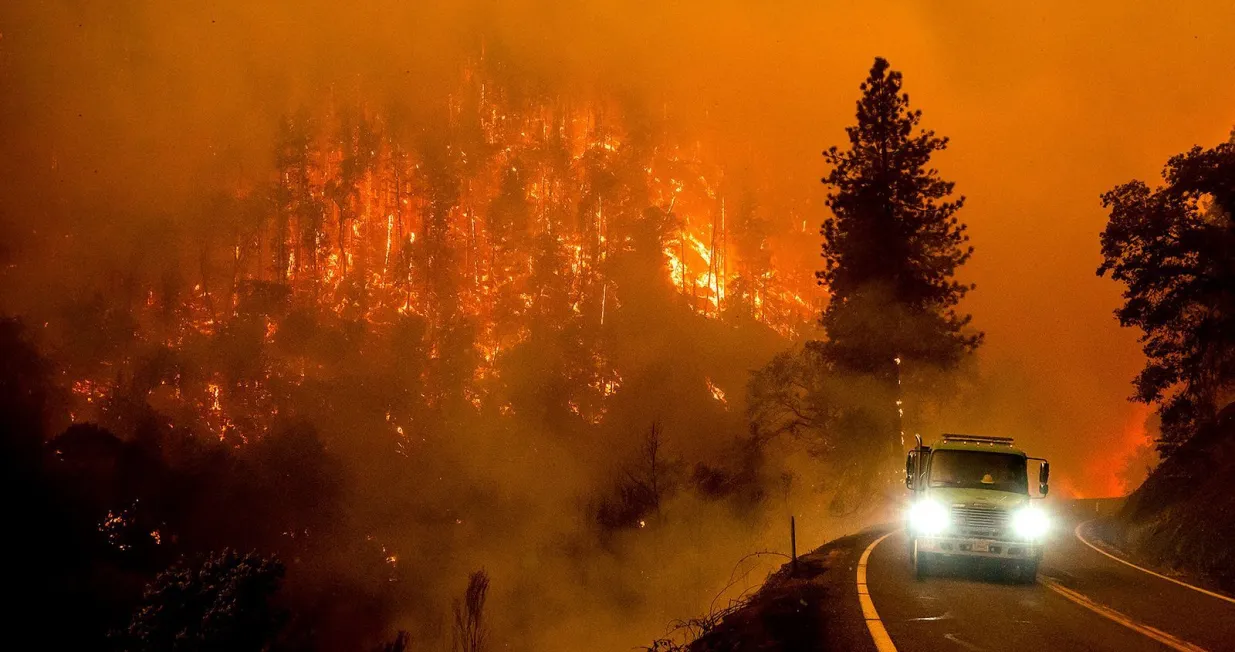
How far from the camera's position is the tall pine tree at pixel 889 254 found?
133ft

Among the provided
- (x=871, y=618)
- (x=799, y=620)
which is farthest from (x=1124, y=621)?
(x=799, y=620)

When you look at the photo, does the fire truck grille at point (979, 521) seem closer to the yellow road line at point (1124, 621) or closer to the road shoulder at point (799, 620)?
the yellow road line at point (1124, 621)

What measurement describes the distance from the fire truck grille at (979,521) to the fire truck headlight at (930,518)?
182mm

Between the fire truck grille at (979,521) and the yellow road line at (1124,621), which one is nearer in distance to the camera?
the yellow road line at (1124,621)

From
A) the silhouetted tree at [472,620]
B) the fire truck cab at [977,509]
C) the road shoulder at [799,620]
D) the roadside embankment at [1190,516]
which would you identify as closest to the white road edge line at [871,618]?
the road shoulder at [799,620]

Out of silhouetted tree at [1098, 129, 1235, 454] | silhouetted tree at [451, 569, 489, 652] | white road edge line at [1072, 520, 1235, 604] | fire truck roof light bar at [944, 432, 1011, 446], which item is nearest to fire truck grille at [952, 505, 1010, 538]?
fire truck roof light bar at [944, 432, 1011, 446]

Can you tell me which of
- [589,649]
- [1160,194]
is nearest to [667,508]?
[589,649]

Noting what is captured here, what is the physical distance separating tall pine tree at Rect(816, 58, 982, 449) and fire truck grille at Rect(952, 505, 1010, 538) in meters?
26.9

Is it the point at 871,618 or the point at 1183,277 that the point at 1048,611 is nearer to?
the point at 871,618

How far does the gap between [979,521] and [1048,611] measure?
119 inches

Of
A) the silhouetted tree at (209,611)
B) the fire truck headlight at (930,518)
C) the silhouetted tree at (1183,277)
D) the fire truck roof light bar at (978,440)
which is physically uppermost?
the silhouetted tree at (1183,277)

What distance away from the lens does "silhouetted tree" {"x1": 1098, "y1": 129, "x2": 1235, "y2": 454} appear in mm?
25156

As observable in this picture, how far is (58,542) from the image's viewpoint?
5644 cm

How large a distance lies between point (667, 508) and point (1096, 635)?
301ft
